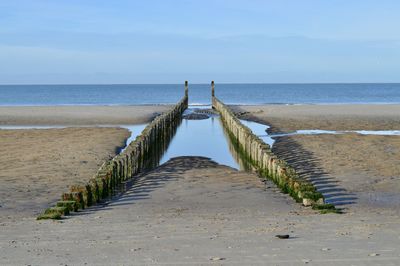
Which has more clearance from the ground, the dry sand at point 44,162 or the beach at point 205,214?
the beach at point 205,214

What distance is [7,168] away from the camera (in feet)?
61.6

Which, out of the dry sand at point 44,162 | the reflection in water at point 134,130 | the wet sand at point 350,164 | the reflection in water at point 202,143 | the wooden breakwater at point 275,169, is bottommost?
the reflection in water at point 202,143

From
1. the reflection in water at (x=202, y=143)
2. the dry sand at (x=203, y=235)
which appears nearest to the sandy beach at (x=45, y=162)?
the dry sand at (x=203, y=235)

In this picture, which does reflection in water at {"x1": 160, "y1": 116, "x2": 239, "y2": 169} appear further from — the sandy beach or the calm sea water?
the calm sea water

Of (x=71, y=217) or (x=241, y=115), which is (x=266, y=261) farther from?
(x=241, y=115)

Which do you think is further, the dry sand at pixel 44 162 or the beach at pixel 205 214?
the dry sand at pixel 44 162

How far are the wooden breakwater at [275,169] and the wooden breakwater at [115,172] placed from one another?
301 cm

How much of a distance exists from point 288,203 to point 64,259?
21.3 feet

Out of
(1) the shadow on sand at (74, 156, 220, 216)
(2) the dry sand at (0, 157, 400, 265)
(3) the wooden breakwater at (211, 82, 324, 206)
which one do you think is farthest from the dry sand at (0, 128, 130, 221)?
(3) the wooden breakwater at (211, 82, 324, 206)

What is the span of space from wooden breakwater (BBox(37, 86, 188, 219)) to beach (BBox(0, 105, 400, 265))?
0.26 meters

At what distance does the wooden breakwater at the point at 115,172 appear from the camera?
453 inches

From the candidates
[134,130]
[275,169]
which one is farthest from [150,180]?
[134,130]

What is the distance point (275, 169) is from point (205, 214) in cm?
471

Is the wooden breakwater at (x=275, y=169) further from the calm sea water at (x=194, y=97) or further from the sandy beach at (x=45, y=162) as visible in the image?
the calm sea water at (x=194, y=97)
